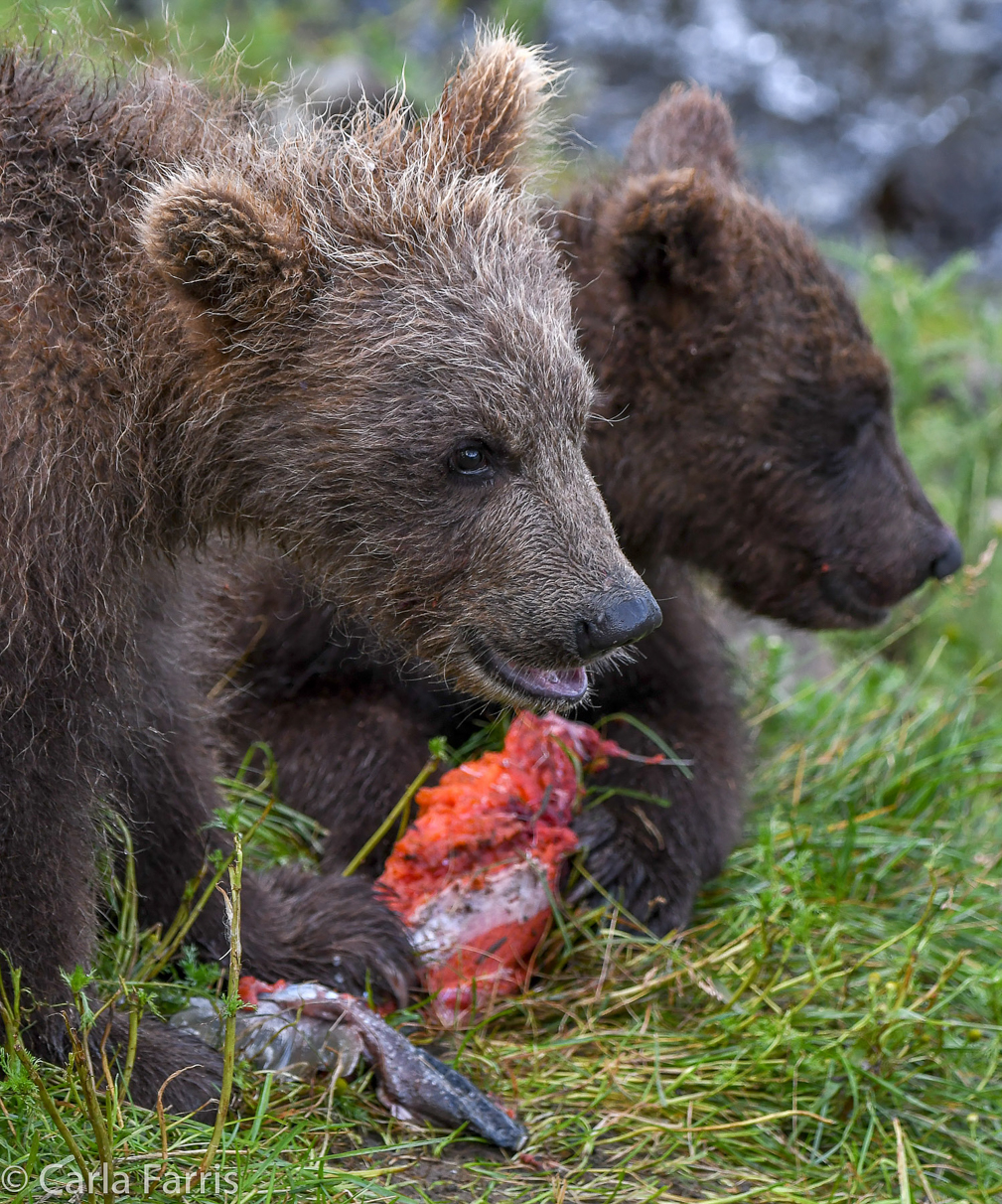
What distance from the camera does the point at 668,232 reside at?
15.4ft

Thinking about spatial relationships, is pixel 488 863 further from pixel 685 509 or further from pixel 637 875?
pixel 685 509

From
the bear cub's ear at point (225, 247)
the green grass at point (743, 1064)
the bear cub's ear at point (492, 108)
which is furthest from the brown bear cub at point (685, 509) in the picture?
the bear cub's ear at point (225, 247)

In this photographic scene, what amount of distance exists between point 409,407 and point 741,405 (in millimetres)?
1934

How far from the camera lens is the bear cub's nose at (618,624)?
3.36m

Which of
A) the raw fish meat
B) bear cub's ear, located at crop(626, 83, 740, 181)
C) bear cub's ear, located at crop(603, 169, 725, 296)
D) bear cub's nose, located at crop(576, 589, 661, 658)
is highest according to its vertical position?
bear cub's ear, located at crop(626, 83, 740, 181)

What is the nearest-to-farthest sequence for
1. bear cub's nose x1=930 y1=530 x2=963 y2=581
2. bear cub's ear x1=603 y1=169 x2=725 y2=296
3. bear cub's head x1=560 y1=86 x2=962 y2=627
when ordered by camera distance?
1. bear cub's ear x1=603 y1=169 x2=725 y2=296
2. bear cub's head x1=560 y1=86 x2=962 y2=627
3. bear cub's nose x1=930 y1=530 x2=963 y2=581

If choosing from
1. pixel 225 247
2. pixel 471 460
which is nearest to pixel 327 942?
pixel 471 460

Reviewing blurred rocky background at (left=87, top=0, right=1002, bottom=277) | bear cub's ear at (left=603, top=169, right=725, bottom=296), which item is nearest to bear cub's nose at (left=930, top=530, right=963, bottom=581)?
bear cub's ear at (left=603, top=169, right=725, bottom=296)

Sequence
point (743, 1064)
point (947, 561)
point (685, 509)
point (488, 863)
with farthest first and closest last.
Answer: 1. point (947, 561)
2. point (685, 509)
3. point (488, 863)
4. point (743, 1064)

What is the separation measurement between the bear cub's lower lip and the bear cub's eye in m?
0.48

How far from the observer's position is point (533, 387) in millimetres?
3400

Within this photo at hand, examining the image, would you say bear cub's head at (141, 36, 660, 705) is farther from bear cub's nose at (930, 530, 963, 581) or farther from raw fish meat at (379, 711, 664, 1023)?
bear cub's nose at (930, 530, 963, 581)

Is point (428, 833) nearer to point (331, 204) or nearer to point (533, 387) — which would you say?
point (533, 387)

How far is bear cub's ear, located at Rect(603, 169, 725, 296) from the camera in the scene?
4676mm
